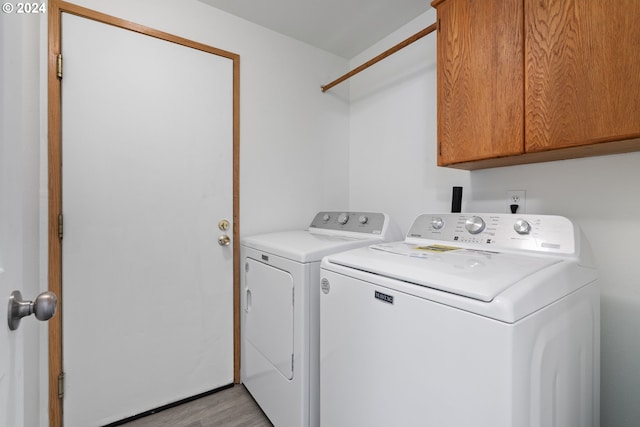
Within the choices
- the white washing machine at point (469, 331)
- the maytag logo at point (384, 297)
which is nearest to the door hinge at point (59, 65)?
the white washing machine at point (469, 331)

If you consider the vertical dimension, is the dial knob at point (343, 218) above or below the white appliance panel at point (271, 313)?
above

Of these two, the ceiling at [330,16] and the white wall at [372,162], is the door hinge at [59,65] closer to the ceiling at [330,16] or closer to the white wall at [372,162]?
the white wall at [372,162]

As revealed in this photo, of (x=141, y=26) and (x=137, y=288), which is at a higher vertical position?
(x=141, y=26)

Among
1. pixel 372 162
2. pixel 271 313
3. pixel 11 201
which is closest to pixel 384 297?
pixel 271 313

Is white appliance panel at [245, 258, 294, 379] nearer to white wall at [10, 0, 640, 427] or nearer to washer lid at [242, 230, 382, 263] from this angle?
washer lid at [242, 230, 382, 263]

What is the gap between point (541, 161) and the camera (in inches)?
50.9

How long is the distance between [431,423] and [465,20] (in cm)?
154

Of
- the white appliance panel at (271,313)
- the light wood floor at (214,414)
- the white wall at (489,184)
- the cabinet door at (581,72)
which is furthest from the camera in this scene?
the light wood floor at (214,414)

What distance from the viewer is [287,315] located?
4.34ft

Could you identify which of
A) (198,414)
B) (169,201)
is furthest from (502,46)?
(198,414)

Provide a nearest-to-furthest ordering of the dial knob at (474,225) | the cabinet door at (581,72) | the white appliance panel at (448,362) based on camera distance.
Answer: the white appliance panel at (448,362) < the cabinet door at (581,72) < the dial knob at (474,225)

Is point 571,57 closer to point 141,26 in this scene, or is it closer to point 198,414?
point 141,26

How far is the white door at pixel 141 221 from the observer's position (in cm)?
140

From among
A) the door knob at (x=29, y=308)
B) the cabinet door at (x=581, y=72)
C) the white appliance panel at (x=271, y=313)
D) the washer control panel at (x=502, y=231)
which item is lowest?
the white appliance panel at (x=271, y=313)
